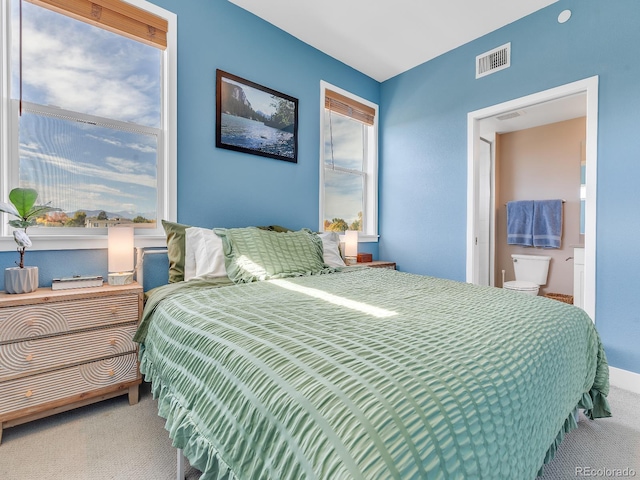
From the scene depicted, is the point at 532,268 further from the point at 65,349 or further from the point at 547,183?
the point at 65,349

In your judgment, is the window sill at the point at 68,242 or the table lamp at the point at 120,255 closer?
the window sill at the point at 68,242

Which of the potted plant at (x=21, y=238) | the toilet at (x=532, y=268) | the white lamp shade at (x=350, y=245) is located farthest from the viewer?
the toilet at (x=532, y=268)

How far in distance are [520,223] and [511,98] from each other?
85.9 inches

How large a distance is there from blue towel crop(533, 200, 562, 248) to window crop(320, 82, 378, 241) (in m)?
2.25

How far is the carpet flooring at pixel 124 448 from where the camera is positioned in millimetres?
1364

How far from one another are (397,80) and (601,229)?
258 cm

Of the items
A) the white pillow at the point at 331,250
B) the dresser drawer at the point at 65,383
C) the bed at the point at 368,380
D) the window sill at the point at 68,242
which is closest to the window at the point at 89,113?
the window sill at the point at 68,242

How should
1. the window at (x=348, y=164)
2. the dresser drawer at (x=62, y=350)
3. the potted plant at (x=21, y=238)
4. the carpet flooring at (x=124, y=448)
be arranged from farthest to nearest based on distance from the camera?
the window at (x=348, y=164) → the potted plant at (x=21, y=238) → the dresser drawer at (x=62, y=350) → the carpet flooring at (x=124, y=448)

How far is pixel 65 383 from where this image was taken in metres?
1.65

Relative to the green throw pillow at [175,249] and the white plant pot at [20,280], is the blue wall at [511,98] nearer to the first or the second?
the green throw pillow at [175,249]

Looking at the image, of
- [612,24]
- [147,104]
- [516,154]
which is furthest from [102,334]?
[516,154]

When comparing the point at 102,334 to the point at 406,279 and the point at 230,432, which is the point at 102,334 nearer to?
the point at 230,432

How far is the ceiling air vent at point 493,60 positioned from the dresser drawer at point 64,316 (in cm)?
347

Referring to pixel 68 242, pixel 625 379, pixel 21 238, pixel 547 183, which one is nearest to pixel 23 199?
pixel 21 238
